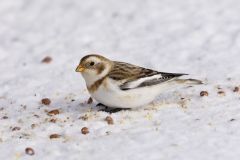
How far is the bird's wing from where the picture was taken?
22.0 feet

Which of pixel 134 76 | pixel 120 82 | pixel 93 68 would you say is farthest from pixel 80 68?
pixel 134 76

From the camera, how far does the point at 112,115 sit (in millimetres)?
6762

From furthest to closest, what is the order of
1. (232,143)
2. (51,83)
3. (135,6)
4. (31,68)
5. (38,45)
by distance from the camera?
(135,6) → (38,45) → (31,68) → (51,83) → (232,143)

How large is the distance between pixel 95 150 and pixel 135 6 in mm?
4431

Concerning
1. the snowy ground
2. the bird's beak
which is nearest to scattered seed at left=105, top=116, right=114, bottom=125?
the snowy ground

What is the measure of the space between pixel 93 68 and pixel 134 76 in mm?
406

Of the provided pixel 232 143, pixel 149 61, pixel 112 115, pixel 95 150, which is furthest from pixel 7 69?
pixel 232 143

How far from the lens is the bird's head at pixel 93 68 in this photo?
22.2ft

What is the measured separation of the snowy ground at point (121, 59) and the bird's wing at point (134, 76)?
291 millimetres

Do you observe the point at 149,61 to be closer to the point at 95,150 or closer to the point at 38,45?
the point at 38,45

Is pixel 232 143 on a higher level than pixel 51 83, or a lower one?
lower

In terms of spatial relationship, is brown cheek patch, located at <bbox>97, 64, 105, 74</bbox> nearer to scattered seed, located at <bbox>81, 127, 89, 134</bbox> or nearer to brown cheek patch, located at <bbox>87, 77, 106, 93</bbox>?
brown cheek patch, located at <bbox>87, 77, 106, 93</bbox>

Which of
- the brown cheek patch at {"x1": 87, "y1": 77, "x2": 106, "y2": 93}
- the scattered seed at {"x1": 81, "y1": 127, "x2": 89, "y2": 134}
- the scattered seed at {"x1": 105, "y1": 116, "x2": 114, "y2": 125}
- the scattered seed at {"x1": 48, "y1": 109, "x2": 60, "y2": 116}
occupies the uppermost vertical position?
the brown cheek patch at {"x1": 87, "y1": 77, "x2": 106, "y2": 93}

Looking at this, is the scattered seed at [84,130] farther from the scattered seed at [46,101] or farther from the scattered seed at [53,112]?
the scattered seed at [46,101]
